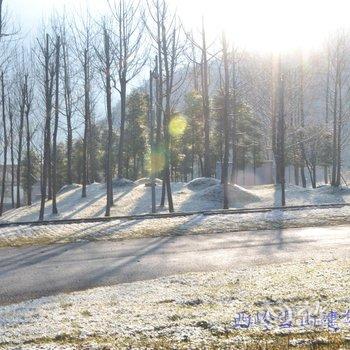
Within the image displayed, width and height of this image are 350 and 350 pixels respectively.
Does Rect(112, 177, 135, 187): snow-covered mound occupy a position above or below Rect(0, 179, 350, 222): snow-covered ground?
above

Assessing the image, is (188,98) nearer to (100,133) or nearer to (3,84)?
(100,133)

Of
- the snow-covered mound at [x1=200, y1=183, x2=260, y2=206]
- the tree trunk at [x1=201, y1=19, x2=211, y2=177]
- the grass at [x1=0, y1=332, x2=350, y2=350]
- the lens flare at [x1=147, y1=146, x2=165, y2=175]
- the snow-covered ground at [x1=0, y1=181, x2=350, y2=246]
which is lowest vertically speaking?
the grass at [x1=0, y1=332, x2=350, y2=350]

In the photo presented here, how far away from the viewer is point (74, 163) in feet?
161

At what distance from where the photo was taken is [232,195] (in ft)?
75.5

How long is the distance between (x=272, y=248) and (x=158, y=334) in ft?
18.7

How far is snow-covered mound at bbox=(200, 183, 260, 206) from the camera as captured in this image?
2252cm

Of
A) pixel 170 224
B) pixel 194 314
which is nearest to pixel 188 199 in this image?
pixel 170 224

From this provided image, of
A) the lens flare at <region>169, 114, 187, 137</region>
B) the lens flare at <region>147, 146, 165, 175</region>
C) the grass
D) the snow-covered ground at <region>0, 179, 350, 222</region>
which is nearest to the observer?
the grass

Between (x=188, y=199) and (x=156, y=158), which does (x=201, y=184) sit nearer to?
(x=188, y=199)

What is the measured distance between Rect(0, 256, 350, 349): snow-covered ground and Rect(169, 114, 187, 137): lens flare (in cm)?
3554

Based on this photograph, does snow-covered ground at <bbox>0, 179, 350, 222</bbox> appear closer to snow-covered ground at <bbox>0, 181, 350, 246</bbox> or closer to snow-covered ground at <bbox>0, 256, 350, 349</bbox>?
snow-covered ground at <bbox>0, 181, 350, 246</bbox>

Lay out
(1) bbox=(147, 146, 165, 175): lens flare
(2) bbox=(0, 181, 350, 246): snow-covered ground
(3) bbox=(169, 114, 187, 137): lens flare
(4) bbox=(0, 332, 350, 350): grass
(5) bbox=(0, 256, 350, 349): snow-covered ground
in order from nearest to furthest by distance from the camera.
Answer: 1. (4) bbox=(0, 332, 350, 350): grass
2. (5) bbox=(0, 256, 350, 349): snow-covered ground
3. (2) bbox=(0, 181, 350, 246): snow-covered ground
4. (1) bbox=(147, 146, 165, 175): lens flare
5. (3) bbox=(169, 114, 187, 137): lens flare

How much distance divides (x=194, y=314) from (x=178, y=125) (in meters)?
38.3

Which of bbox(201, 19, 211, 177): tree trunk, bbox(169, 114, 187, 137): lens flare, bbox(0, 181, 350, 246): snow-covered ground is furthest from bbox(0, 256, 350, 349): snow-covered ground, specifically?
bbox(169, 114, 187, 137): lens flare
